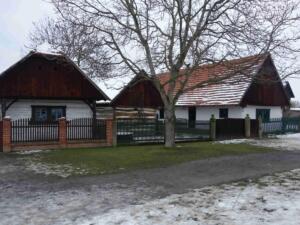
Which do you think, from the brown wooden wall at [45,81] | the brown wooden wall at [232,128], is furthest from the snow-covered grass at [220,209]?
the brown wooden wall at [232,128]

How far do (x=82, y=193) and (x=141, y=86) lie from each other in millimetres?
23917

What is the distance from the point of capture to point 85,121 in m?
20.2

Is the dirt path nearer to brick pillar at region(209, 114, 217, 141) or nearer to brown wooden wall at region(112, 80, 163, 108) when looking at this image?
brick pillar at region(209, 114, 217, 141)

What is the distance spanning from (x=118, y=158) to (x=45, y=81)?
9.78 metres

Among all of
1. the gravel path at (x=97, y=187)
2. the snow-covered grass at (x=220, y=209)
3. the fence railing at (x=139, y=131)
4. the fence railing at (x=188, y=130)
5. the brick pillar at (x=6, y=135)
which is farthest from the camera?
the fence railing at (x=188, y=130)

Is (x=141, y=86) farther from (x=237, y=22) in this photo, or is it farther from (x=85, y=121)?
(x=237, y=22)

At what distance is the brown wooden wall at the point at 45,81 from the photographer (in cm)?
2234

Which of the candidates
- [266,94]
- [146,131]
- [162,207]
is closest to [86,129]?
[146,131]

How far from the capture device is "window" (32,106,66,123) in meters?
23.7

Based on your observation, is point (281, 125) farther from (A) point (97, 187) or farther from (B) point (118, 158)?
(A) point (97, 187)

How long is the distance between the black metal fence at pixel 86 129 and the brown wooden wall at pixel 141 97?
11662mm

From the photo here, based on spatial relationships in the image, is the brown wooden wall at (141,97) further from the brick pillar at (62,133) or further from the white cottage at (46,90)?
the brick pillar at (62,133)

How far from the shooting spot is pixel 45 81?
23.4 m

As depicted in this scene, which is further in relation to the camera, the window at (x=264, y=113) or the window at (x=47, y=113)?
the window at (x=264, y=113)
